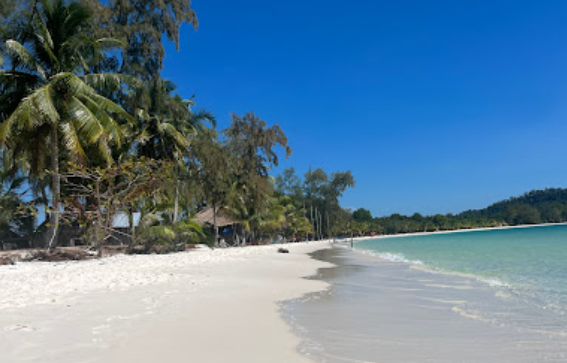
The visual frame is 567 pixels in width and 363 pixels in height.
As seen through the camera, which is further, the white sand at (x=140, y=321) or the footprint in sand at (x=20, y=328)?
the footprint in sand at (x=20, y=328)

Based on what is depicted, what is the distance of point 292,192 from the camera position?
58.8 meters

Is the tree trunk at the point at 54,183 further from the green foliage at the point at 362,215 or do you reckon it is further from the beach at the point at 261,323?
the green foliage at the point at 362,215

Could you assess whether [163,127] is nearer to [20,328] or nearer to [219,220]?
[219,220]

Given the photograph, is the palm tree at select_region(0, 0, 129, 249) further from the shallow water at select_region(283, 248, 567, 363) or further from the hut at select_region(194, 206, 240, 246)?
the hut at select_region(194, 206, 240, 246)

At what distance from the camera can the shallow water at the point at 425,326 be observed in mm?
3533

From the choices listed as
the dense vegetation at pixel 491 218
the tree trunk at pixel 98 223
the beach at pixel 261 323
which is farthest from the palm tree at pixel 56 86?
the dense vegetation at pixel 491 218

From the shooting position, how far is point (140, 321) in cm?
439

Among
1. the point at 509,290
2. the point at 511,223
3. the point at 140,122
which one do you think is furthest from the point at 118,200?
the point at 511,223

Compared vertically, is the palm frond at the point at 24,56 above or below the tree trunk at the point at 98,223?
above

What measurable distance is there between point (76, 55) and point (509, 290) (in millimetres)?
15199

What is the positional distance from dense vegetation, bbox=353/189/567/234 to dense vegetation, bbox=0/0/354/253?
6509cm

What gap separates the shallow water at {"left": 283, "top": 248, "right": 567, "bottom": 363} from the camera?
3.53 metres

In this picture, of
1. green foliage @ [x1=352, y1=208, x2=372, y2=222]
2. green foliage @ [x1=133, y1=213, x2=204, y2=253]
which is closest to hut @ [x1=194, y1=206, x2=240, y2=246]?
green foliage @ [x1=133, y1=213, x2=204, y2=253]

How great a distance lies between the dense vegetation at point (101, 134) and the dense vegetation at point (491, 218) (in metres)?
65.1
